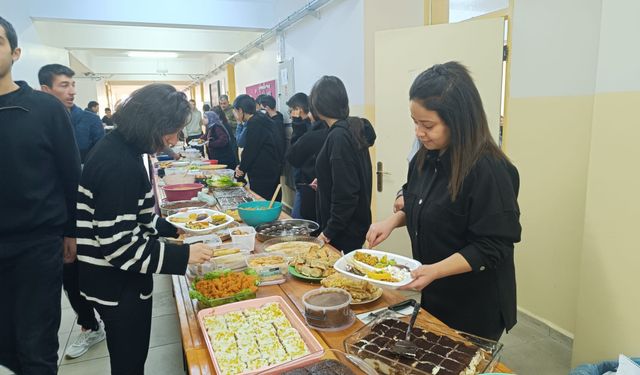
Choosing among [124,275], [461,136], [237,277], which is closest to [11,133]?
[124,275]

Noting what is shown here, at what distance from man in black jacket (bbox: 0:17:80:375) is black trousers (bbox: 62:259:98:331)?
463 mm

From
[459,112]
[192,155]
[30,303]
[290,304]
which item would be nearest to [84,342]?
[30,303]

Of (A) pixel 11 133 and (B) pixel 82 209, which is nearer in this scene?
(B) pixel 82 209

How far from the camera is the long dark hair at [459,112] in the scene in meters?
1.24

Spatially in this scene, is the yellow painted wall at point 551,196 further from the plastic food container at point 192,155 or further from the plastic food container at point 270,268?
the plastic food container at point 192,155

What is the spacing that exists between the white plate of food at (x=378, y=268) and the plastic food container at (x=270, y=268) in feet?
0.89

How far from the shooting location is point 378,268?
1372 mm

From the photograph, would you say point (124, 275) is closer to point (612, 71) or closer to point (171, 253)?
point (171, 253)

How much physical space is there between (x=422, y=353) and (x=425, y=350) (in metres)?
0.02

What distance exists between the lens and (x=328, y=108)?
2180 mm

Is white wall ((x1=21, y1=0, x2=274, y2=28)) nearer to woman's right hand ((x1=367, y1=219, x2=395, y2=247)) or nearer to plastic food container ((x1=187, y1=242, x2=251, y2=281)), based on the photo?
plastic food container ((x1=187, y1=242, x2=251, y2=281))

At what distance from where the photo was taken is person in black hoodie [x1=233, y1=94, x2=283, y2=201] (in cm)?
422

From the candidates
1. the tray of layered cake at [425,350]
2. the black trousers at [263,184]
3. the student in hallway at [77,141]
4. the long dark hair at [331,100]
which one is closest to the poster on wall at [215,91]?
the black trousers at [263,184]

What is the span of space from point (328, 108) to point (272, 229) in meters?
0.70
